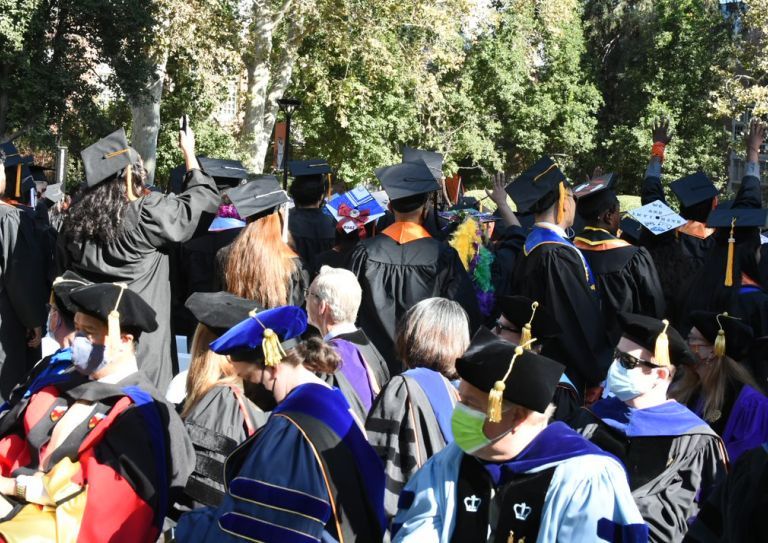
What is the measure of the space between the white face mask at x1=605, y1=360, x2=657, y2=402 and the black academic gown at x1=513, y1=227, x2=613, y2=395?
182 cm

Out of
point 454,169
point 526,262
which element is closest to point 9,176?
point 526,262

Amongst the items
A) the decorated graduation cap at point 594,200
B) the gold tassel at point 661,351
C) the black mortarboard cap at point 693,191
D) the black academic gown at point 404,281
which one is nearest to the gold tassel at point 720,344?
the gold tassel at point 661,351

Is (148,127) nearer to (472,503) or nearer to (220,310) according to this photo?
(220,310)

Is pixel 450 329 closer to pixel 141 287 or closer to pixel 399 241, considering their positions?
pixel 399 241

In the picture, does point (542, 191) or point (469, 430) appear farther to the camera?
point (542, 191)

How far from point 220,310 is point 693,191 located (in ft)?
17.7

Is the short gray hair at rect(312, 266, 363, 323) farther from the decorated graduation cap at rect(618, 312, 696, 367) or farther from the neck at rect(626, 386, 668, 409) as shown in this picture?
the neck at rect(626, 386, 668, 409)

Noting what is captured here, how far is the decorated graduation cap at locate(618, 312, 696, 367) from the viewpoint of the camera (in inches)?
168

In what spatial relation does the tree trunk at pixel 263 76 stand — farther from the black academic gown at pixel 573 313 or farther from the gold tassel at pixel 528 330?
the gold tassel at pixel 528 330

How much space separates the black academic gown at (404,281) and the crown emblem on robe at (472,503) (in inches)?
131

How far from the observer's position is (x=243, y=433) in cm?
418

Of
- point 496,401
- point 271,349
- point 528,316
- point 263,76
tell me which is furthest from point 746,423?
point 263,76

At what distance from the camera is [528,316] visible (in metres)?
4.93

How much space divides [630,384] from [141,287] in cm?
325
